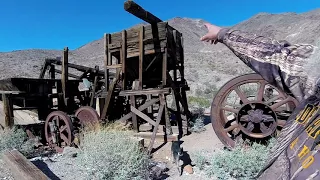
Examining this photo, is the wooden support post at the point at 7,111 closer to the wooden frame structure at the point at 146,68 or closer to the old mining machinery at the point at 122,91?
the old mining machinery at the point at 122,91

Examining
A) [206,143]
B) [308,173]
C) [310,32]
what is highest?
[310,32]

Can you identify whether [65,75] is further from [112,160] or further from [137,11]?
[112,160]

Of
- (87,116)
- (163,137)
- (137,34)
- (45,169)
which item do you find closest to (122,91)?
(87,116)

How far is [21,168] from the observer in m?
4.30

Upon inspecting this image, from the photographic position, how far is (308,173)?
0.82 metres

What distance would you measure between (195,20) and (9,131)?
84.8 meters

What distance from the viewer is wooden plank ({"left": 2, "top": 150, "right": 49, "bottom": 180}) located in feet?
13.0

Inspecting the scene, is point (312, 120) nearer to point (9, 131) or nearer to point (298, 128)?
point (298, 128)

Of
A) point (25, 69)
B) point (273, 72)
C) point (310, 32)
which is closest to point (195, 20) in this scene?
point (310, 32)

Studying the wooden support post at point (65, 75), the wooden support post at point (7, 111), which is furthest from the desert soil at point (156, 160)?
the wooden support post at point (65, 75)

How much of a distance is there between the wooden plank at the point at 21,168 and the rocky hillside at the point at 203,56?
388cm

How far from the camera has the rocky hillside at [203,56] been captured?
32.0 meters

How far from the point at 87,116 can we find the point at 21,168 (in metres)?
3.63

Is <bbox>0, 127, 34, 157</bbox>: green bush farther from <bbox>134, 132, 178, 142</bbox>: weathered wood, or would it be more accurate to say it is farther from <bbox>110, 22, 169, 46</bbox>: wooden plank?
<bbox>110, 22, 169, 46</bbox>: wooden plank
